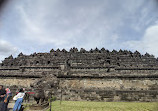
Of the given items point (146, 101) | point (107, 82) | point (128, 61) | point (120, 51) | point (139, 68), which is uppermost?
point (120, 51)

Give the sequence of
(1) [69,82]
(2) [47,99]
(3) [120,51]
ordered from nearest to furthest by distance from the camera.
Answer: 1. (2) [47,99]
2. (1) [69,82]
3. (3) [120,51]

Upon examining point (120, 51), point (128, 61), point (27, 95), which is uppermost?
point (120, 51)

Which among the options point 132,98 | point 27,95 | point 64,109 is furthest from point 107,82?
point 27,95

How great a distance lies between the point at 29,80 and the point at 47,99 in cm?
665

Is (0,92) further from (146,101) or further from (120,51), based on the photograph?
(120,51)

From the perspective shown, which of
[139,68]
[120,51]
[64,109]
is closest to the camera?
[64,109]

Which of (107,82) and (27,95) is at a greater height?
(107,82)

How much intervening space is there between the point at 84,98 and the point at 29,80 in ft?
25.2

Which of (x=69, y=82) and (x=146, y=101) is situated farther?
(x=69, y=82)

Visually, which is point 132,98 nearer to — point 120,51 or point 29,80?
point 29,80

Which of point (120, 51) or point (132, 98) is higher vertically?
point (120, 51)

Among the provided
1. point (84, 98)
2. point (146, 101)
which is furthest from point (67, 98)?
point (146, 101)

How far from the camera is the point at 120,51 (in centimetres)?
3859

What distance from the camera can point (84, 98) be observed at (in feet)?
26.8
